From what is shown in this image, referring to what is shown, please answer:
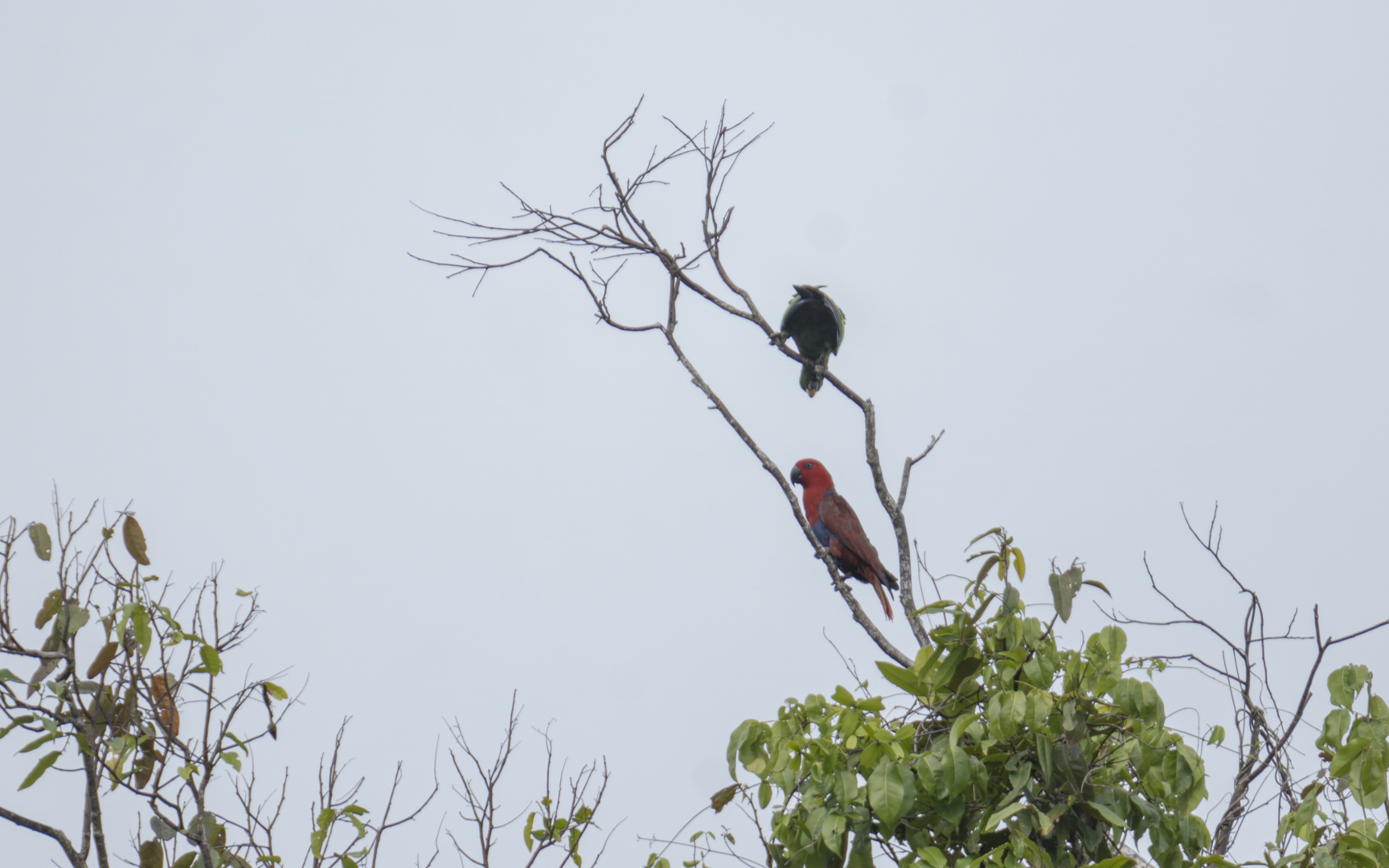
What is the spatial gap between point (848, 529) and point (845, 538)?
69 mm

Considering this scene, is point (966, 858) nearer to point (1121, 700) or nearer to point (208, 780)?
point (1121, 700)

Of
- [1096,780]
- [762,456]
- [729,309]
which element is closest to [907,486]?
[762,456]

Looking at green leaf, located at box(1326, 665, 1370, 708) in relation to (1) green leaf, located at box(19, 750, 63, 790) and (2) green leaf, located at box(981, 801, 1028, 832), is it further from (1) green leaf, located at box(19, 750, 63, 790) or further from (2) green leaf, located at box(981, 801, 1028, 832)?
(1) green leaf, located at box(19, 750, 63, 790)

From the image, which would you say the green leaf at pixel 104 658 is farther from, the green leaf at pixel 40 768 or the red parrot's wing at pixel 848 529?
the red parrot's wing at pixel 848 529

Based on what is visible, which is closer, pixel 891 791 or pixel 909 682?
pixel 891 791

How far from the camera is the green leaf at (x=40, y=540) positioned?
265 cm

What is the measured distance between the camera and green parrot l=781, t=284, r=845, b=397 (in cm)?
514

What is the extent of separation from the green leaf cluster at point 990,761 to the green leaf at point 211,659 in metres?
1.36

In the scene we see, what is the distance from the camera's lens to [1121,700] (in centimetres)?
214

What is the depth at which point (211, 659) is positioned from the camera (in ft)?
8.77

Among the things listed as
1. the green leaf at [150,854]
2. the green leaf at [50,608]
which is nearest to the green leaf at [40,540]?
the green leaf at [50,608]

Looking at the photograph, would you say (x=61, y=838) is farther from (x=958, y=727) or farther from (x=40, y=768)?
(x=958, y=727)

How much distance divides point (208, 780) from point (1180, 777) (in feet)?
7.76

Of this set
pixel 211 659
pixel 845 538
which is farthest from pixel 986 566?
pixel 845 538
